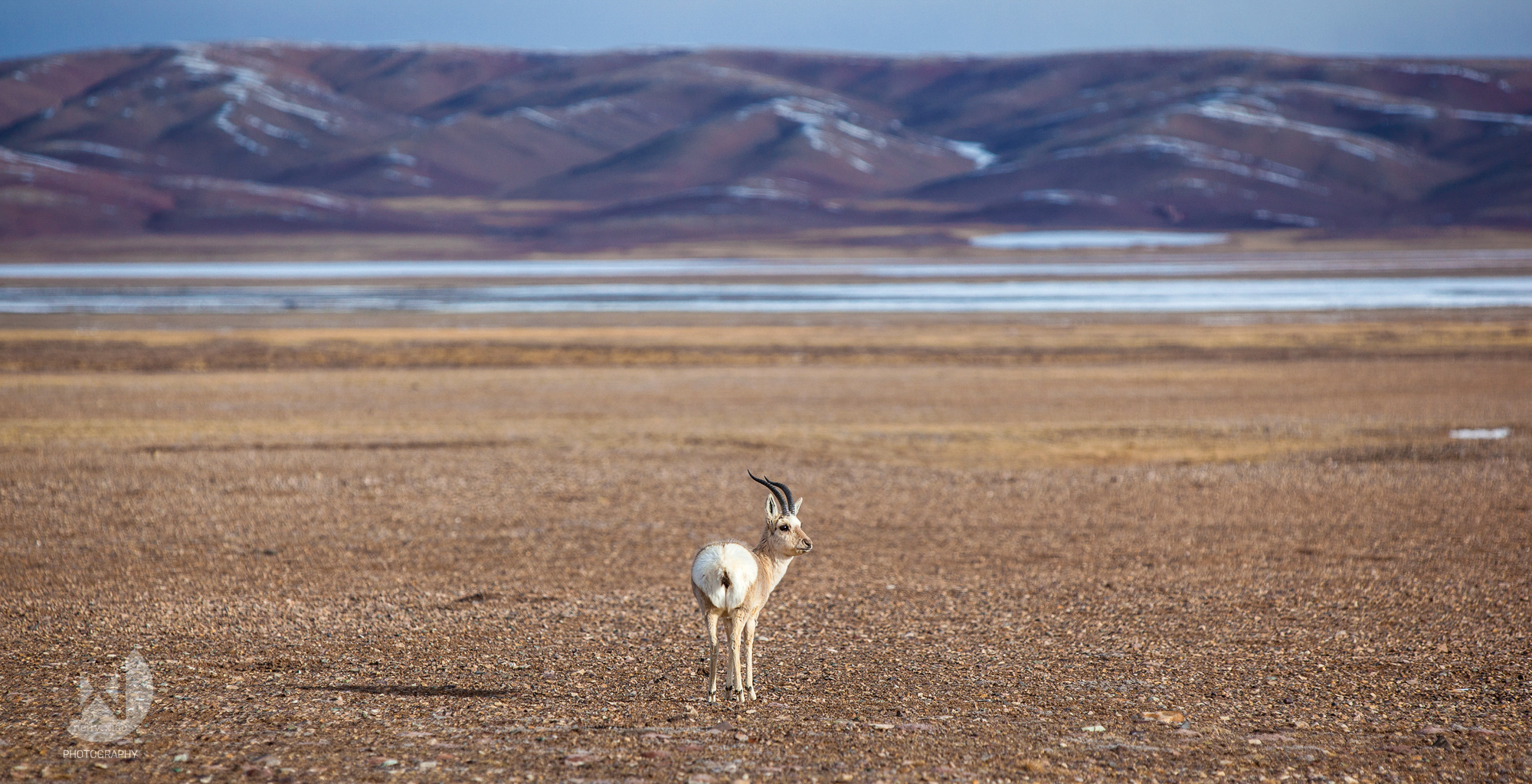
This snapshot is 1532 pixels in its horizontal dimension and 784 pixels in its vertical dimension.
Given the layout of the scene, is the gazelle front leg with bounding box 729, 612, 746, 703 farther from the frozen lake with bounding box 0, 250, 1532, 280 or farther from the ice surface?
the ice surface

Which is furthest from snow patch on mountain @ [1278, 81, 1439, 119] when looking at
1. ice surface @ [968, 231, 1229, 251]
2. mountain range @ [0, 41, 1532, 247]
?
ice surface @ [968, 231, 1229, 251]

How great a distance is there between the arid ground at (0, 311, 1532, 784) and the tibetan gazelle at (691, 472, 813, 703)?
351mm

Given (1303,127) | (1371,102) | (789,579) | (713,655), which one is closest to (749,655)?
(713,655)

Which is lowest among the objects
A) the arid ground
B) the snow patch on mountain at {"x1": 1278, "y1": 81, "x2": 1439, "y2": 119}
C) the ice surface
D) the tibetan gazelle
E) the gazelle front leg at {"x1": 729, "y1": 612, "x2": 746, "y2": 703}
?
the ice surface

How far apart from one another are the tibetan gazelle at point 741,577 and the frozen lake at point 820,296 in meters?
48.0

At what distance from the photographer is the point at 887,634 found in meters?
10.3

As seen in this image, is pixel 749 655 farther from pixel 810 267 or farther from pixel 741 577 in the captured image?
pixel 810 267

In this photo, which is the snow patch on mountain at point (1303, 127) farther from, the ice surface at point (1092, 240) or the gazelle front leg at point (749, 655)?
the gazelle front leg at point (749, 655)

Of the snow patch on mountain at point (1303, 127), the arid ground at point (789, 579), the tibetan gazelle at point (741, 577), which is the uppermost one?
the snow patch on mountain at point (1303, 127)

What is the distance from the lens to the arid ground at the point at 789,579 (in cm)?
753

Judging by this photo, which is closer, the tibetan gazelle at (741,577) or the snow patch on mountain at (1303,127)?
the tibetan gazelle at (741,577)

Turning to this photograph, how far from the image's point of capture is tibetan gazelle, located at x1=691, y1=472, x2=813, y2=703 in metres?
7.54

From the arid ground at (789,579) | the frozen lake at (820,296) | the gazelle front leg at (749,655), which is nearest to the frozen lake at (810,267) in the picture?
the frozen lake at (820,296)

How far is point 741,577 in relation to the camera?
7.56m
